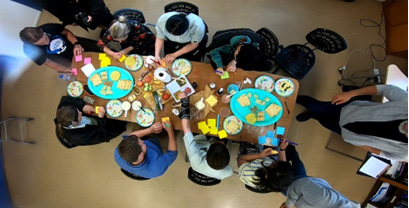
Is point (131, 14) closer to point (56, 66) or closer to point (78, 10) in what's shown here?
point (78, 10)

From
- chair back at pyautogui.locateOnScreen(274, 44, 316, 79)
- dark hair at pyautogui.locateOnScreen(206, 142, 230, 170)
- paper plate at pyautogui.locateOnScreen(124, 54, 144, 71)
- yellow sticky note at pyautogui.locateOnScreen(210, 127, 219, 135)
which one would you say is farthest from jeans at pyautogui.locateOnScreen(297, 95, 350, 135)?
paper plate at pyautogui.locateOnScreen(124, 54, 144, 71)

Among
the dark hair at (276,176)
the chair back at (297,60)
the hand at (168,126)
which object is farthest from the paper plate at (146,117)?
the chair back at (297,60)

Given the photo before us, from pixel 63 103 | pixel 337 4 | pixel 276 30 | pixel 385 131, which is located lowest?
pixel 63 103

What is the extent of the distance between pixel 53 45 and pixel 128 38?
1.00 meters

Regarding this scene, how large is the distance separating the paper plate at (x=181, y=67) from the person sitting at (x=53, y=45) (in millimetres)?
1241

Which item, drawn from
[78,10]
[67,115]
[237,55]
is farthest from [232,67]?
[78,10]

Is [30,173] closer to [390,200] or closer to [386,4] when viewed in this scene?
[390,200]

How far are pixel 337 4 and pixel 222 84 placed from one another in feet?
8.87

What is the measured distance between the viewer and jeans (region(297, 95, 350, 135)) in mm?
2932

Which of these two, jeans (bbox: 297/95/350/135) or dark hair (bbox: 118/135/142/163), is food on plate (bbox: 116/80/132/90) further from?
jeans (bbox: 297/95/350/135)

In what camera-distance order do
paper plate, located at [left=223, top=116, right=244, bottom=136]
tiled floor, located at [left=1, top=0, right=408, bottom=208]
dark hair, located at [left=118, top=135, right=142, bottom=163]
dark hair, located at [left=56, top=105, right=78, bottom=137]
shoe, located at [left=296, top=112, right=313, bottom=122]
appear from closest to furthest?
dark hair, located at [left=118, top=135, right=142, bottom=163]
dark hair, located at [left=56, top=105, right=78, bottom=137]
paper plate, located at [left=223, top=116, right=244, bottom=136]
shoe, located at [left=296, top=112, right=313, bottom=122]
tiled floor, located at [left=1, top=0, right=408, bottom=208]

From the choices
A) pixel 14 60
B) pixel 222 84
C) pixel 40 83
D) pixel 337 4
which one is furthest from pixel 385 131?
pixel 14 60

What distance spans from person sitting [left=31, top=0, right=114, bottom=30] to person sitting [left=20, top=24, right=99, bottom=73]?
208 mm

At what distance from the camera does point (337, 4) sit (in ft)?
12.4
